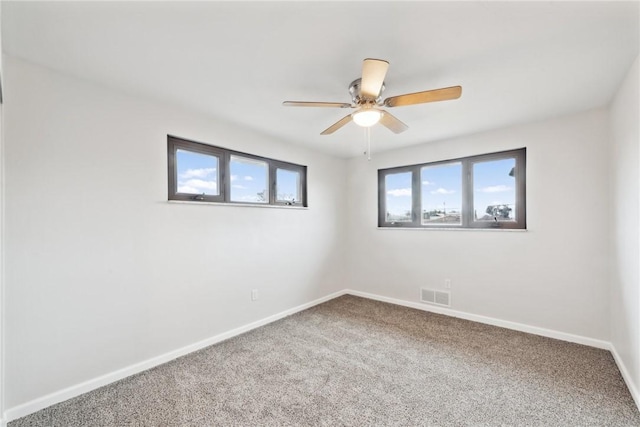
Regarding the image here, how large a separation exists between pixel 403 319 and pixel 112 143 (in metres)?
3.38

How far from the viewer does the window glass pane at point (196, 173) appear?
101 inches

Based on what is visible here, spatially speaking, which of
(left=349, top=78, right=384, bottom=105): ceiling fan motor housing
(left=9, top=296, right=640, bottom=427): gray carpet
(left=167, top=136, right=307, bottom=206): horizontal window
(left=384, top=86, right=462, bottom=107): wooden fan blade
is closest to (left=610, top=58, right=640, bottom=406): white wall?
(left=9, top=296, right=640, bottom=427): gray carpet

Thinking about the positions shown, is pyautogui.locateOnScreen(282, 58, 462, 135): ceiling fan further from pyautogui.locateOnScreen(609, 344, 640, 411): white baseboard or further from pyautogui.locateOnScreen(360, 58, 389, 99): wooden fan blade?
pyautogui.locateOnScreen(609, 344, 640, 411): white baseboard

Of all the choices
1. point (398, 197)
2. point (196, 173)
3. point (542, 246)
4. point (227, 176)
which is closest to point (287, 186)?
point (227, 176)

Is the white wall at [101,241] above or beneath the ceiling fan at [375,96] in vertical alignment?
beneath

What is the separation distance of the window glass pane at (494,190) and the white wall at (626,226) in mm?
818

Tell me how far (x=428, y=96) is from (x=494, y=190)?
209cm

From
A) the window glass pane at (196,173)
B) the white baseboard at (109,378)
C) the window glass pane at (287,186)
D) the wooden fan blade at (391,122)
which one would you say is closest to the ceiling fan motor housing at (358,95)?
the wooden fan blade at (391,122)

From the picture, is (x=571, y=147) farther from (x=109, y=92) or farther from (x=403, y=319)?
(x=109, y=92)

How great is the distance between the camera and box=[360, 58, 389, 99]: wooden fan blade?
55.8 inches

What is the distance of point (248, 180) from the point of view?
3.15 meters

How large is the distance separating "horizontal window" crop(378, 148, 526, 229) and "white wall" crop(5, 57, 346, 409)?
2.18 meters

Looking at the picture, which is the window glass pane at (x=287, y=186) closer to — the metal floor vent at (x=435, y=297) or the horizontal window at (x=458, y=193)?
the horizontal window at (x=458, y=193)

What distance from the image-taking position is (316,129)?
3031 millimetres
